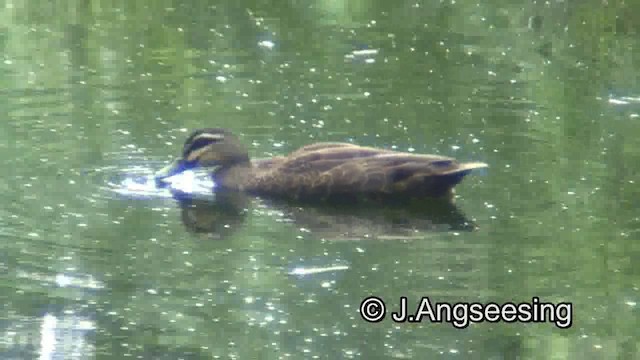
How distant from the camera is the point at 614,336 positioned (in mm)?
7867

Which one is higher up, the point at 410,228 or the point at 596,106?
the point at 596,106

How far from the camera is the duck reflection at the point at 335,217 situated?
9.76 metres

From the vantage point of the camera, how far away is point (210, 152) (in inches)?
443

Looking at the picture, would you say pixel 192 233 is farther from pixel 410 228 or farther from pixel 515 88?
pixel 515 88

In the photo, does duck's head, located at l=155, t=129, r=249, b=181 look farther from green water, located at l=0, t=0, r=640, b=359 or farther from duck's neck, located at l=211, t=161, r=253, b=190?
green water, located at l=0, t=0, r=640, b=359

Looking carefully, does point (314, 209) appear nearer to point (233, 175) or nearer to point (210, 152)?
point (233, 175)

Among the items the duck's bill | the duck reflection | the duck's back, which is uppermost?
the duck's bill

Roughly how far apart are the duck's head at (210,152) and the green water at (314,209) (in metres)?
0.25

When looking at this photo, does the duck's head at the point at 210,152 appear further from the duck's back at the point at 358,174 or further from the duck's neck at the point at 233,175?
the duck's back at the point at 358,174

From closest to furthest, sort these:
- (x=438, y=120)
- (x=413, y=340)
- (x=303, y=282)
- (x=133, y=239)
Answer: (x=413, y=340), (x=303, y=282), (x=133, y=239), (x=438, y=120)

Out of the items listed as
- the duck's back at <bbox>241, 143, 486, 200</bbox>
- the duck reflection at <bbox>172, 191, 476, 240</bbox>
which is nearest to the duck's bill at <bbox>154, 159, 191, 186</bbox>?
the duck reflection at <bbox>172, 191, 476, 240</bbox>

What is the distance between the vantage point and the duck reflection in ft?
32.0

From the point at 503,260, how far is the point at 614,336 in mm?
1299

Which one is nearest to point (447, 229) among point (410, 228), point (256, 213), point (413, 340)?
point (410, 228)
